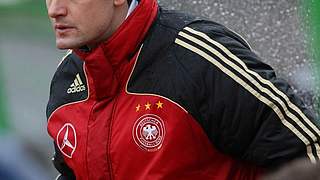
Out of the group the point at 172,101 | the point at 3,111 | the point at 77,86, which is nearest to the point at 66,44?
the point at 77,86

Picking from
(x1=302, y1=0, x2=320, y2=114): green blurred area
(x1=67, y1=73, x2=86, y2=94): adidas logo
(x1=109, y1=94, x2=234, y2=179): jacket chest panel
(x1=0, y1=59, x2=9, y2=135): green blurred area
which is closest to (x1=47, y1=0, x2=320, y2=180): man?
(x1=109, y1=94, x2=234, y2=179): jacket chest panel

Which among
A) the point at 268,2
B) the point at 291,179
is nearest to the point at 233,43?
the point at 268,2

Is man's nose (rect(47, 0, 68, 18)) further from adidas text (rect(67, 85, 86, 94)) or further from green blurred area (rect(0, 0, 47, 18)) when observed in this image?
green blurred area (rect(0, 0, 47, 18))

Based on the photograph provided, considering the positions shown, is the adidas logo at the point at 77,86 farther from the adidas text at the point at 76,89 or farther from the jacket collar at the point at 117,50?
the jacket collar at the point at 117,50

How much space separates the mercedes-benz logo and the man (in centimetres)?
4

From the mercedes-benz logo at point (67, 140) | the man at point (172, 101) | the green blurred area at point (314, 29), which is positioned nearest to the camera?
the man at point (172, 101)

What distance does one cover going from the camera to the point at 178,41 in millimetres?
3695

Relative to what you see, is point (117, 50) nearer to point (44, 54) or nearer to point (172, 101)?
point (172, 101)

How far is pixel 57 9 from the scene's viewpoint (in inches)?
146

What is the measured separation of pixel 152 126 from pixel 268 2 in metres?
1.31

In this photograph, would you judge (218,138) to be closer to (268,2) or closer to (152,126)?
(152,126)

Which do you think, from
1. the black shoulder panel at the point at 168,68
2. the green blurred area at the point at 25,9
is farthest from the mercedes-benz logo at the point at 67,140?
the green blurred area at the point at 25,9

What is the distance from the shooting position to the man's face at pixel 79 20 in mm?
3688

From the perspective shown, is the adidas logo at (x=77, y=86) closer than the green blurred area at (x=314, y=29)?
Yes
